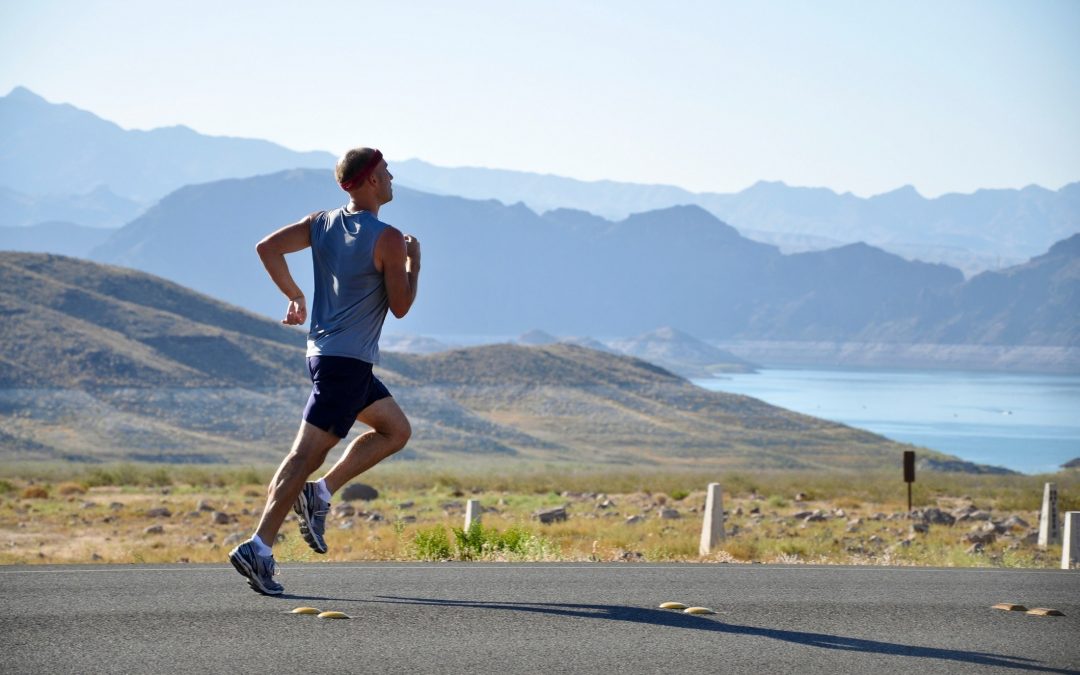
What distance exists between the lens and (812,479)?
5544 centimetres

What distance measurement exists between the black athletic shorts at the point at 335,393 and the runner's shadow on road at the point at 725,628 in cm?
102

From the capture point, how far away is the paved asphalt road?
580 centimetres

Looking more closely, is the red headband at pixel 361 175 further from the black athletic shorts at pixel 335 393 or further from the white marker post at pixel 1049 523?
the white marker post at pixel 1049 523

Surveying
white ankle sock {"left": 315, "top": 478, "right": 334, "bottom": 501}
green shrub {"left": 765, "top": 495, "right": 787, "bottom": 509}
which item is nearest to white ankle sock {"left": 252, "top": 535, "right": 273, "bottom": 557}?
white ankle sock {"left": 315, "top": 478, "right": 334, "bottom": 501}

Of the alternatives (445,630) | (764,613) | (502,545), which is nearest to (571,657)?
(445,630)

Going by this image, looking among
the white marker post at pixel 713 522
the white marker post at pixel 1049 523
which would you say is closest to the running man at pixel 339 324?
the white marker post at pixel 713 522

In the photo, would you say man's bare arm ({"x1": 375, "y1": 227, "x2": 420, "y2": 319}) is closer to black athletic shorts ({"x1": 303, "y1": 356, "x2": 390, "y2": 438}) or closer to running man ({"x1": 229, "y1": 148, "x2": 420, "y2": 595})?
running man ({"x1": 229, "y1": 148, "x2": 420, "y2": 595})

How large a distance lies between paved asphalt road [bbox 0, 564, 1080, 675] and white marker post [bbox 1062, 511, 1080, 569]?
2.57 m

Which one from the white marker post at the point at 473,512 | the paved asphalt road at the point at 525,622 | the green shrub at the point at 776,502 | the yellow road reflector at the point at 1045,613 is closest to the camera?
the paved asphalt road at the point at 525,622

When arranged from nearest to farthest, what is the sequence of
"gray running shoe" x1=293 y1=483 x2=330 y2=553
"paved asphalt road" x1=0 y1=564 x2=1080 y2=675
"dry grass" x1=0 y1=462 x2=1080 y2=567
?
"paved asphalt road" x1=0 y1=564 x2=1080 y2=675 → "gray running shoe" x1=293 y1=483 x2=330 y2=553 → "dry grass" x1=0 y1=462 x2=1080 y2=567

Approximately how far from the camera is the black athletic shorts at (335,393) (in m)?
6.83

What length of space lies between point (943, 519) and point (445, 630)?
2274 centimetres

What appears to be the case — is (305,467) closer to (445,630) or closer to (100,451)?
(445,630)

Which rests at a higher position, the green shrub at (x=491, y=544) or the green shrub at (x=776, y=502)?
the green shrub at (x=491, y=544)
